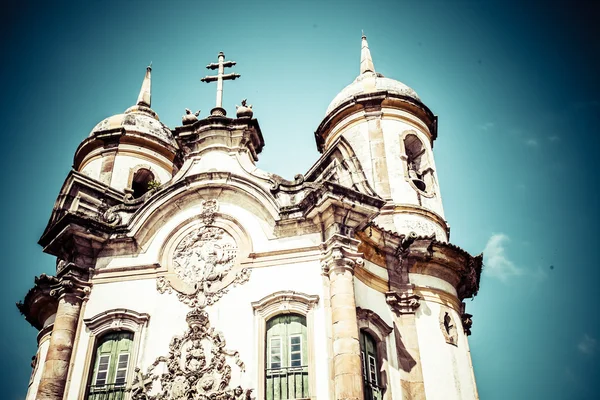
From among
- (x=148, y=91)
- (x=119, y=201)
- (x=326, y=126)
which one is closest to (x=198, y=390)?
(x=119, y=201)

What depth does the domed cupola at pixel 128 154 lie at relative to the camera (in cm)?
2470

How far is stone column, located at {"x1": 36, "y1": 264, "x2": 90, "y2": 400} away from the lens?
14953mm

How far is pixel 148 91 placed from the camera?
1177 inches

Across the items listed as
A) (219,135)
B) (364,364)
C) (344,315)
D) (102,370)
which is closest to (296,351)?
(344,315)

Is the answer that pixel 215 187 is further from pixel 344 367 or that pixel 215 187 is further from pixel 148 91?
pixel 148 91

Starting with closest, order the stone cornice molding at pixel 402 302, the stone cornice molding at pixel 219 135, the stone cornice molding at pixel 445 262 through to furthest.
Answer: the stone cornice molding at pixel 402 302 → the stone cornice molding at pixel 445 262 → the stone cornice molding at pixel 219 135

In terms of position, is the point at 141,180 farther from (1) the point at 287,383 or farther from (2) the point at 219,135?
(1) the point at 287,383

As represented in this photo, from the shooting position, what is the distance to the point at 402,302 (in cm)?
1694

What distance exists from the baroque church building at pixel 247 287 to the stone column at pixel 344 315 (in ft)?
0.11

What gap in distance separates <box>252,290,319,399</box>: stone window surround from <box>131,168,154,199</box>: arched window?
11.6 metres

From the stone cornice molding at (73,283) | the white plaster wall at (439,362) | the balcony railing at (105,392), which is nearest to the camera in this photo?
the balcony railing at (105,392)

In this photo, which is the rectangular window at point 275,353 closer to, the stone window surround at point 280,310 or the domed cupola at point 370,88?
the stone window surround at point 280,310

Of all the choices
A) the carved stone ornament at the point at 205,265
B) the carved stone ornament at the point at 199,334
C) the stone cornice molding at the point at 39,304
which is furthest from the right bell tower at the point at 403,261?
the stone cornice molding at the point at 39,304

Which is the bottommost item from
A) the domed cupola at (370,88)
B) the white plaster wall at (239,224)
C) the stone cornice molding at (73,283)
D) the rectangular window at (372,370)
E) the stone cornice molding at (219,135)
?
the rectangular window at (372,370)
